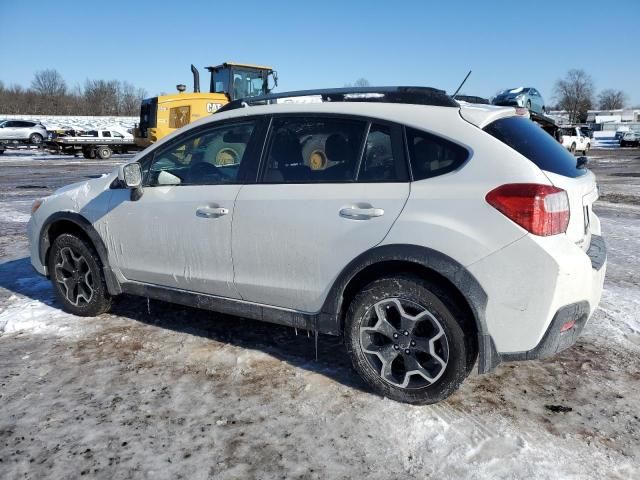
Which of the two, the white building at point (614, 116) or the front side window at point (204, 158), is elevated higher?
the white building at point (614, 116)

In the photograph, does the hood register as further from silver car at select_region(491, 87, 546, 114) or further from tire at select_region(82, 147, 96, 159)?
tire at select_region(82, 147, 96, 159)

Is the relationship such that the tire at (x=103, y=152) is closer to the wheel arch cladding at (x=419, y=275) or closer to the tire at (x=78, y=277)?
the tire at (x=78, y=277)

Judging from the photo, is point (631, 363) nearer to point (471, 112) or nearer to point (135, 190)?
point (471, 112)

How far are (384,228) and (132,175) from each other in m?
2.00

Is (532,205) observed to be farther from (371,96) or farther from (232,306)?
(232,306)

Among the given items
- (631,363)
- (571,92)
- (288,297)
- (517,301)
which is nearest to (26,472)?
(288,297)

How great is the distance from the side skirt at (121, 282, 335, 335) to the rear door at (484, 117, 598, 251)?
5.00ft

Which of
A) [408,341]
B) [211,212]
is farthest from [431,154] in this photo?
[211,212]

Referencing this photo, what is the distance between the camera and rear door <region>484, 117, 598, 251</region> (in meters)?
2.85

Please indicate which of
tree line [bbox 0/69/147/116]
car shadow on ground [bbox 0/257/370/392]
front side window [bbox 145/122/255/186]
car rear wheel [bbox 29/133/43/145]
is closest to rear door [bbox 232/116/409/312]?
front side window [bbox 145/122/255/186]

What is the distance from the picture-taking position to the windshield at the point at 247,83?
623 inches

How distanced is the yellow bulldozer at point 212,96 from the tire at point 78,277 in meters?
11.4

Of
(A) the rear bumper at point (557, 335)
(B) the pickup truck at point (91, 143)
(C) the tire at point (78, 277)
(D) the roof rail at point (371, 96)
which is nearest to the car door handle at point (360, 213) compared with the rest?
(D) the roof rail at point (371, 96)

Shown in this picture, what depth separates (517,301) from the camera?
106 inches
